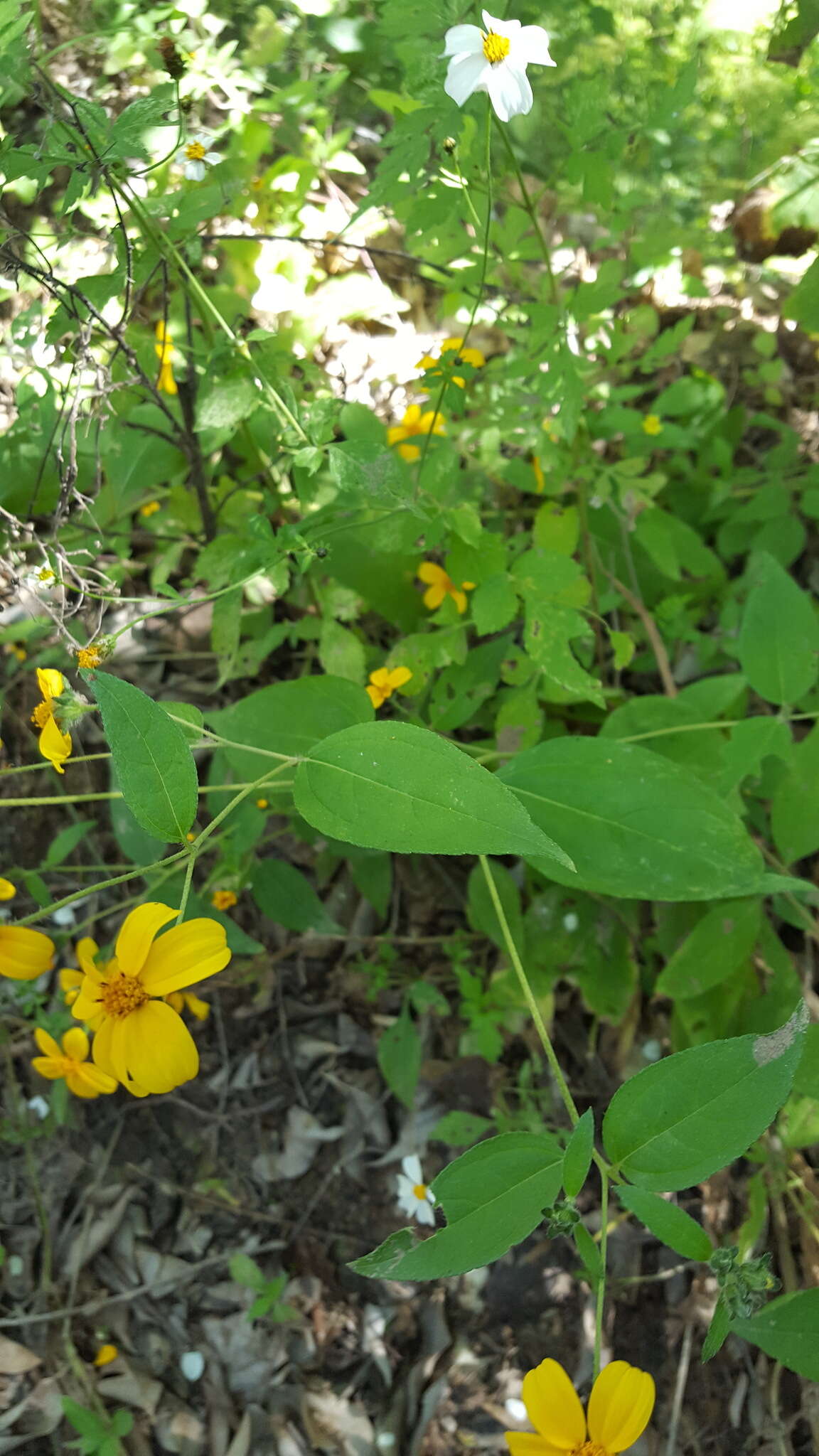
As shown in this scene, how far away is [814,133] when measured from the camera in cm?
206

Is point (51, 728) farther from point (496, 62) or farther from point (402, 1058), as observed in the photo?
point (402, 1058)

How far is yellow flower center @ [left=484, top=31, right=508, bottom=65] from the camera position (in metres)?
1.10

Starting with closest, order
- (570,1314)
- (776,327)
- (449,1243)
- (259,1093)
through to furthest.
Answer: (449,1243)
(570,1314)
(259,1093)
(776,327)

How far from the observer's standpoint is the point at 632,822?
50.1 inches

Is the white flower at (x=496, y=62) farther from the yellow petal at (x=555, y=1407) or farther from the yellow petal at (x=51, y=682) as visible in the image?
the yellow petal at (x=555, y=1407)

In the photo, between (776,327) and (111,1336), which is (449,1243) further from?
(776,327)

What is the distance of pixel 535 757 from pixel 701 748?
421mm

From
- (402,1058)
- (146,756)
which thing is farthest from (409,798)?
(402,1058)

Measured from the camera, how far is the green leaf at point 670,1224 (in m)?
0.95

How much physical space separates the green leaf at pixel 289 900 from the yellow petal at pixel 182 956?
2.27ft

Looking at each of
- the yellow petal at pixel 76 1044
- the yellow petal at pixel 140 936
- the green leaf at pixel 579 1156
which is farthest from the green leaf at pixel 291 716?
the green leaf at pixel 579 1156

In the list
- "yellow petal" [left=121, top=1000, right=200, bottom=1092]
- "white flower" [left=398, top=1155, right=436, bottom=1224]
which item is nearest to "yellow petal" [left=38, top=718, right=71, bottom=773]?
"yellow petal" [left=121, top=1000, right=200, bottom=1092]

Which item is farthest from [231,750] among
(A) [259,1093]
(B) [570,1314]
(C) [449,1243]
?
(B) [570,1314]

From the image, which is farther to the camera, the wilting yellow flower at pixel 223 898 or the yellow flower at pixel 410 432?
the yellow flower at pixel 410 432
